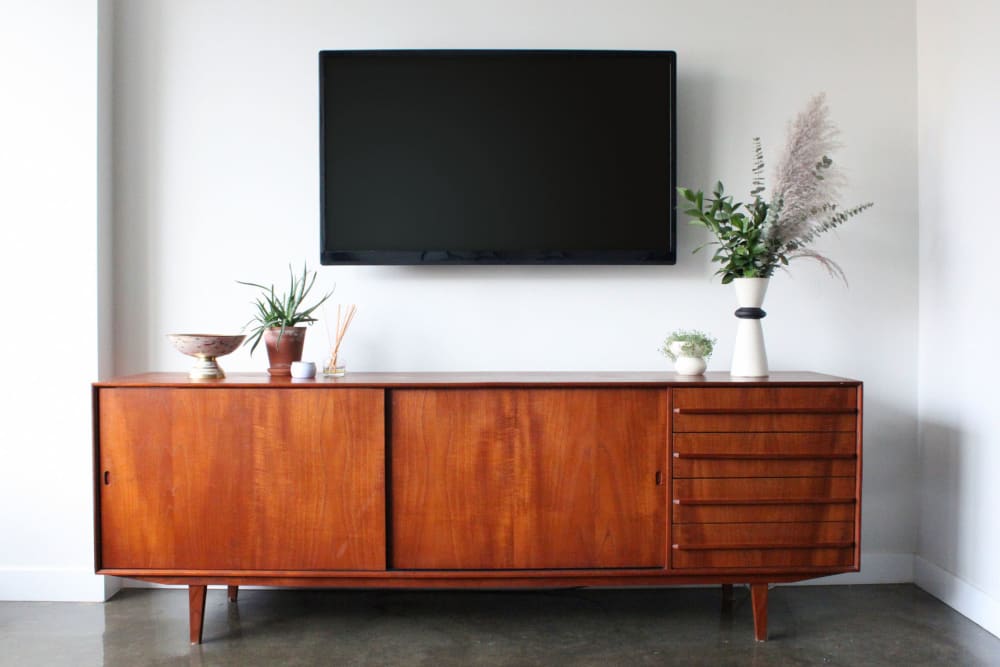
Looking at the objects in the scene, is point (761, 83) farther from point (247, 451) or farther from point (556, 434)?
point (247, 451)

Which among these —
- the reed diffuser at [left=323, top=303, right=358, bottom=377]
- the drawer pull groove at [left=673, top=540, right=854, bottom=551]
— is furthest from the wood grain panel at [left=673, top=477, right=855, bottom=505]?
the reed diffuser at [left=323, top=303, right=358, bottom=377]

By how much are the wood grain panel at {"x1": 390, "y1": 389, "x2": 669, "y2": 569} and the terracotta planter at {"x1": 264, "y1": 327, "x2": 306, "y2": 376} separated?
455 mm

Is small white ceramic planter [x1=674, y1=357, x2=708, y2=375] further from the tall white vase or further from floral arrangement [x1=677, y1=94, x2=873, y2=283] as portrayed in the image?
floral arrangement [x1=677, y1=94, x2=873, y2=283]

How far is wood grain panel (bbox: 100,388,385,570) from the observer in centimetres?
209

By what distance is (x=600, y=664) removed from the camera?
78.9 inches

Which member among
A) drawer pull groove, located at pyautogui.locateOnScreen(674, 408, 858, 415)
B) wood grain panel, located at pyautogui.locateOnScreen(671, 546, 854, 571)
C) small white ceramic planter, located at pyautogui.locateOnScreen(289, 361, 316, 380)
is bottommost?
wood grain panel, located at pyautogui.locateOnScreen(671, 546, 854, 571)

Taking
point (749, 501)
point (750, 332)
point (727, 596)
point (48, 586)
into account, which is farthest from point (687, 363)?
point (48, 586)

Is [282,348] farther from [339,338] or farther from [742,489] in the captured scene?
[742,489]

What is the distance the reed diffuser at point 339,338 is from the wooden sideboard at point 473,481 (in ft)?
0.80

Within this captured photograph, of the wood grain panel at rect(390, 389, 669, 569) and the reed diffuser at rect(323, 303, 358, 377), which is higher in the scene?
the reed diffuser at rect(323, 303, 358, 377)

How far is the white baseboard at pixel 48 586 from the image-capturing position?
2.50 meters

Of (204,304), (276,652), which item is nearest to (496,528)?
(276,652)

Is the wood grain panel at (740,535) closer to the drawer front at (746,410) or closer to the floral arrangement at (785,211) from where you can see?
the drawer front at (746,410)

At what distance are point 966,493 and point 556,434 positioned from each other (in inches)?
56.8
